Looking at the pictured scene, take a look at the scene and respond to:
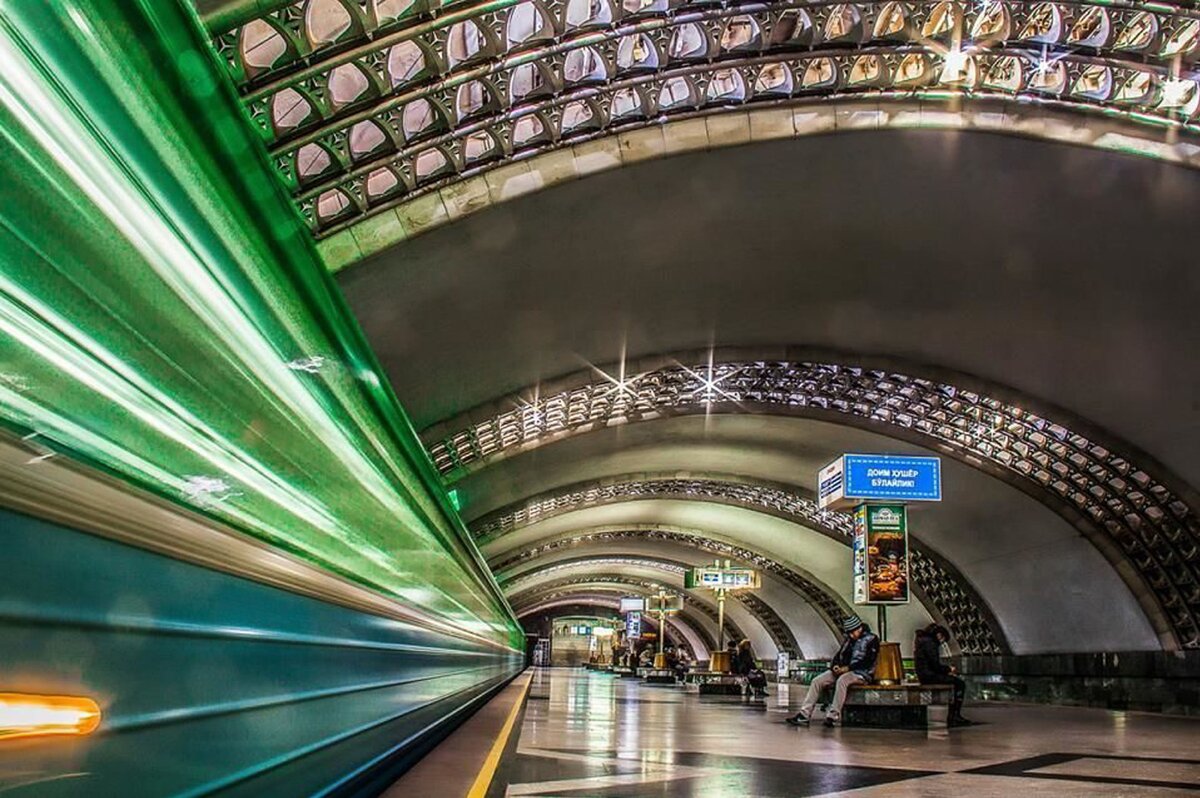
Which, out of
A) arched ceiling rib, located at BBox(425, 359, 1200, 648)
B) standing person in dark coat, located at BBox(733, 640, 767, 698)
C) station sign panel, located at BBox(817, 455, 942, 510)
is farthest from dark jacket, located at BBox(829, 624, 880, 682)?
arched ceiling rib, located at BBox(425, 359, 1200, 648)

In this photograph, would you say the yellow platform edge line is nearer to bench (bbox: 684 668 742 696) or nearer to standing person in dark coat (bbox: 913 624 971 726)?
standing person in dark coat (bbox: 913 624 971 726)

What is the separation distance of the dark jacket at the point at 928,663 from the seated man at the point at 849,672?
1.29 metres

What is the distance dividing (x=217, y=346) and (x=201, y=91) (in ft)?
2.15

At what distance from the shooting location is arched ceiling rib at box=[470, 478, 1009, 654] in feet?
139

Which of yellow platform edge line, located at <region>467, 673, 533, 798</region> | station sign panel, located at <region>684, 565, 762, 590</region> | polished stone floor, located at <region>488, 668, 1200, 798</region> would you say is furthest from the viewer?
station sign panel, located at <region>684, 565, 762, 590</region>

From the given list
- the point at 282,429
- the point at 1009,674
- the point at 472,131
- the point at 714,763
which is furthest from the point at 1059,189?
the point at 1009,674

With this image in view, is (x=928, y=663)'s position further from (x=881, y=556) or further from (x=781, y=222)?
(x=781, y=222)

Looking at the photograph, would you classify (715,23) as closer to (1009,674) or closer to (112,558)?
(112,558)

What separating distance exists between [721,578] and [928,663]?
67.5ft

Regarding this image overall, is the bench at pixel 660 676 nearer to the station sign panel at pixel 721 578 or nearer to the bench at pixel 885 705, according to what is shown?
the station sign panel at pixel 721 578

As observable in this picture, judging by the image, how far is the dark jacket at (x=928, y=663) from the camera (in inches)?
611

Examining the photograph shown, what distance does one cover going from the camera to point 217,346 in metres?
2.70

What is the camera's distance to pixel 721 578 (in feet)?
118

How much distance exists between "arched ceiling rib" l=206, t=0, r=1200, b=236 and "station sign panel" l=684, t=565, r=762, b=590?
22292 mm
